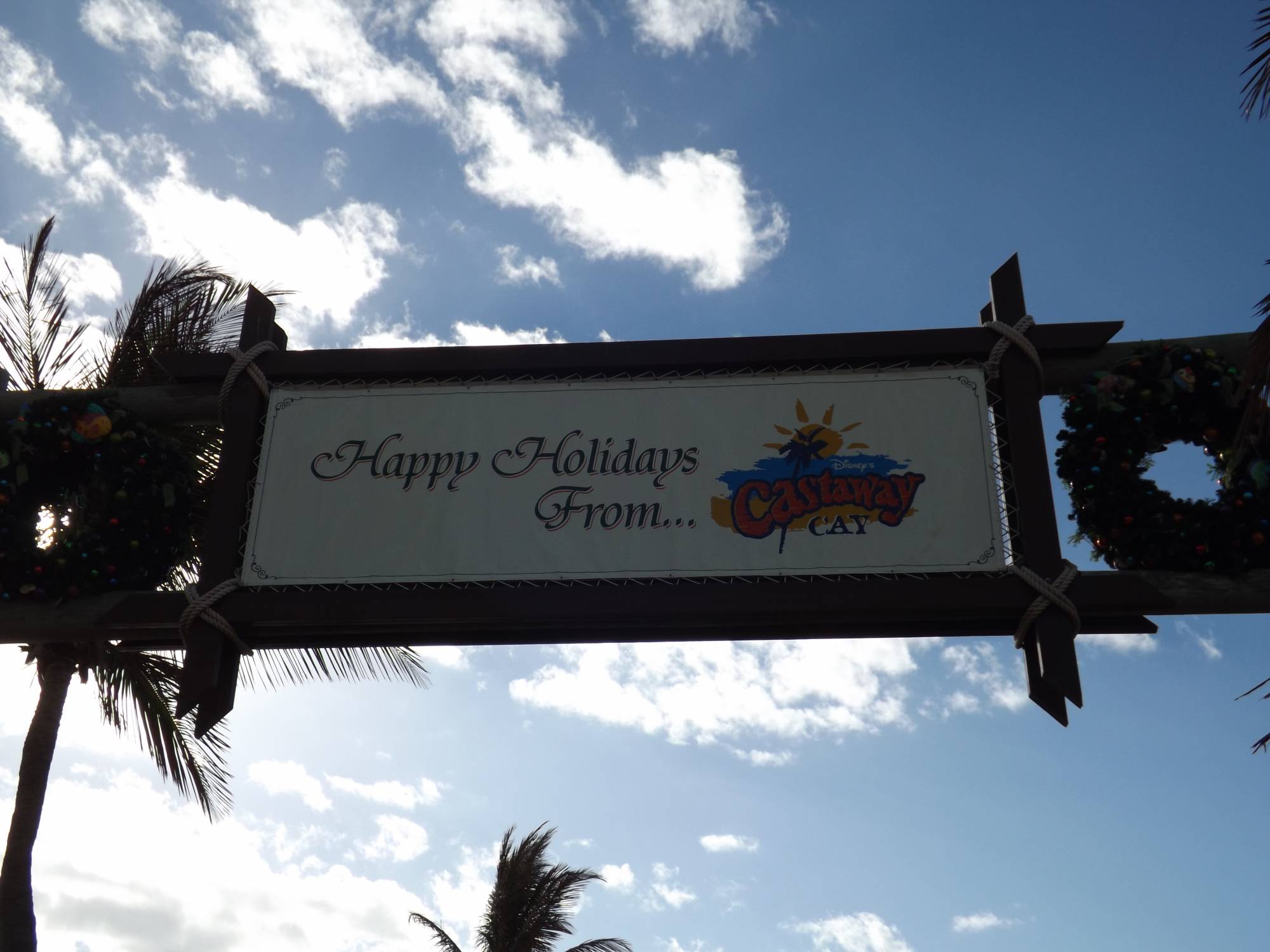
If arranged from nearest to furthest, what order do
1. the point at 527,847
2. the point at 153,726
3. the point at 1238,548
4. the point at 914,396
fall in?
the point at 1238,548
the point at 914,396
the point at 153,726
the point at 527,847

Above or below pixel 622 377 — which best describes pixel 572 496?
below

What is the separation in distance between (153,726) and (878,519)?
842 centimetres

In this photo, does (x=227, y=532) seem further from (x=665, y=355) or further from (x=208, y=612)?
(x=665, y=355)

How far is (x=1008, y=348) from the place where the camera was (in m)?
6.81

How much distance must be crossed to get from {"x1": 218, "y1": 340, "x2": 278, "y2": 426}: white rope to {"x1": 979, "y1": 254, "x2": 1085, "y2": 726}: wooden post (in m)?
4.35

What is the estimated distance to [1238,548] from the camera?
20.7 feet

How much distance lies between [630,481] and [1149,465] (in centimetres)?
292

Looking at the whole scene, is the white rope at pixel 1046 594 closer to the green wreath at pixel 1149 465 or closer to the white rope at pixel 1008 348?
the green wreath at pixel 1149 465

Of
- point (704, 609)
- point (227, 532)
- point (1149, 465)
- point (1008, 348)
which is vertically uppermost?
point (1008, 348)

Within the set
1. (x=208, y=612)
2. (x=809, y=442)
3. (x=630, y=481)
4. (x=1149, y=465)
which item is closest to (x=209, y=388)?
(x=208, y=612)

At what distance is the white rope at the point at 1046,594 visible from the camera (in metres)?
6.11

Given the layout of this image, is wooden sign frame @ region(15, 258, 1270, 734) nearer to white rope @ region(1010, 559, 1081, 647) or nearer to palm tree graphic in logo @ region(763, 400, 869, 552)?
white rope @ region(1010, 559, 1081, 647)

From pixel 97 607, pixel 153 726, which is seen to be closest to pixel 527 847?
pixel 153 726

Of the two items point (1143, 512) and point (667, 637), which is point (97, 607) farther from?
point (1143, 512)
